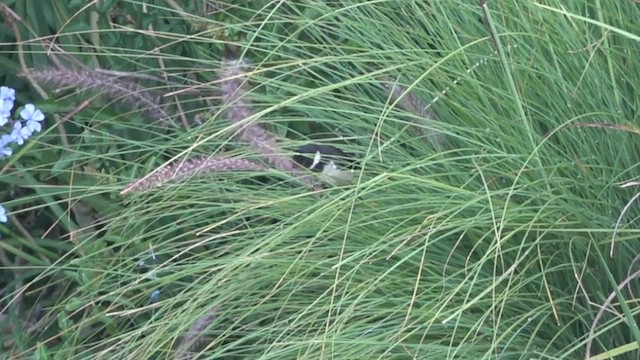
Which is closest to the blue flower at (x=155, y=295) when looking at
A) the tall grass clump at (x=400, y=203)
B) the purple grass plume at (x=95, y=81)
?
the tall grass clump at (x=400, y=203)

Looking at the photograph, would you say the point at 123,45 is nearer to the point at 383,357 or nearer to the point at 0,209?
the point at 0,209

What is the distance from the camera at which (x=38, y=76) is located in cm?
175

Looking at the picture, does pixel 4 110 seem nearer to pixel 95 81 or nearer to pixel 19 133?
pixel 19 133

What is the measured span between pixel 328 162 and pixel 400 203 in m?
0.17

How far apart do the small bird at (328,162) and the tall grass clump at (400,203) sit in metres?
0.03

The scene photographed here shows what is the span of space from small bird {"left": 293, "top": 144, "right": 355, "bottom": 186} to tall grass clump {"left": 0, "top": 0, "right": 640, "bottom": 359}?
0.03 meters

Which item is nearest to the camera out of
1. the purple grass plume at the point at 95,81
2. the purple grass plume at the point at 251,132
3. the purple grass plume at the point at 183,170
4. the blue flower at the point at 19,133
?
the purple grass plume at the point at 183,170

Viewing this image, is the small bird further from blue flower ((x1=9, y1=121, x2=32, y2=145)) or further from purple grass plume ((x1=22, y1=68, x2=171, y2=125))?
blue flower ((x1=9, y1=121, x2=32, y2=145))

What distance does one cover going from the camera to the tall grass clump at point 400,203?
1.57 meters

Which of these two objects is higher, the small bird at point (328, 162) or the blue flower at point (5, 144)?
the blue flower at point (5, 144)

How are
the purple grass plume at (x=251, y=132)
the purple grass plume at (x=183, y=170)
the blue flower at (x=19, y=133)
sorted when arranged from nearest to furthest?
the purple grass plume at (x=183, y=170) → the purple grass plume at (x=251, y=132) → the blue flower at (x=19, y=133)

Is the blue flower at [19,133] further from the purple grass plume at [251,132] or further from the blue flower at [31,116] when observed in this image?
the purple grass plume at [251,132]

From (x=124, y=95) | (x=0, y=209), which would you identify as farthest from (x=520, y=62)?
(x=0, y=209)

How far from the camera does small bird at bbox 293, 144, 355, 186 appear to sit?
1721mm
